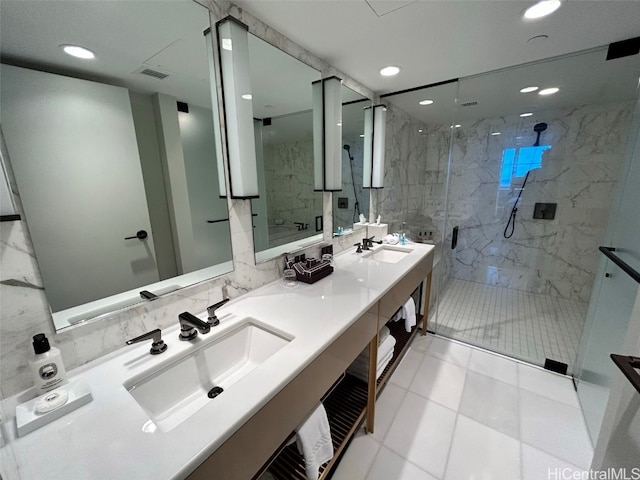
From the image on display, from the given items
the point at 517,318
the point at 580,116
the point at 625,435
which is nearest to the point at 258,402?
the point at 625,435

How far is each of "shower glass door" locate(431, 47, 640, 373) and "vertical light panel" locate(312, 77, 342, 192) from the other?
3.95 feet

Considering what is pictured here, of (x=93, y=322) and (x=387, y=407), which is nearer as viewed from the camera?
(x=93, y=322)

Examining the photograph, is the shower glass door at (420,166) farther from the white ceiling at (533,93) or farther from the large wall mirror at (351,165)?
the large wall mirror at (351,165)

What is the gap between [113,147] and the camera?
917 millimetres

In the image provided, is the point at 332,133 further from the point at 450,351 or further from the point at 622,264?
the point at 450,351

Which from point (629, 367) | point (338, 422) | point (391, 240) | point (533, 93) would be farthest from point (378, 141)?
point (338, 422)

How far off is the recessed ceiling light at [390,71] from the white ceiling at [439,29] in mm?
74

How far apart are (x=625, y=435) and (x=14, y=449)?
1750 millimetres

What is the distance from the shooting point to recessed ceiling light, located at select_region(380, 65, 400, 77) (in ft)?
6.00

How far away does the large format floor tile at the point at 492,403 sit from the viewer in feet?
5.11

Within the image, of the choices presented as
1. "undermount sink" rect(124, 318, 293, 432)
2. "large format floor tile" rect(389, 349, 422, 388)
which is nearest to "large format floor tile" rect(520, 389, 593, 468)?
"large format floor tile" rect(389, 349, 422, 388)

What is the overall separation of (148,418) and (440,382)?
1.94 metres

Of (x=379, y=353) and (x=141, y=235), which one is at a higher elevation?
(x=141, y=235)

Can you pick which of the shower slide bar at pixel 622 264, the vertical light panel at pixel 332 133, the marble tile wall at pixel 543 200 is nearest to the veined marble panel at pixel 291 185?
the vertical light panel at pixel 332 133
